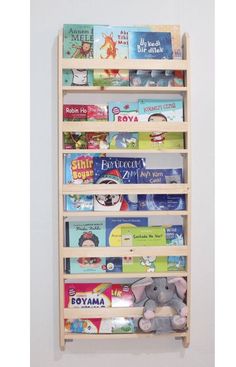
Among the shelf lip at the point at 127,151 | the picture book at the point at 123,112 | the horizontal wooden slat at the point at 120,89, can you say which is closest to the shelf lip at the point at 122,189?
the shelf lip at the point at 127,151

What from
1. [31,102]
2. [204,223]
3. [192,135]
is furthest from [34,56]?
[204,223]

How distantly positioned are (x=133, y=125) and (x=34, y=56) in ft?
1.90

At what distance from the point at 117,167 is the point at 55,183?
31 cm

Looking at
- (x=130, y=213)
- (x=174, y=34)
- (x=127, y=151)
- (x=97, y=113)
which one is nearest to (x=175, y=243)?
(x=130, y=213)

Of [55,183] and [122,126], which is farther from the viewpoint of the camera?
[55,183]

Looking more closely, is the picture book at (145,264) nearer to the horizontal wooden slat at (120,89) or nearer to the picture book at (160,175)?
the picture book at (160,175)

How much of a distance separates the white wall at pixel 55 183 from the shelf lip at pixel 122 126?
0.51 ft

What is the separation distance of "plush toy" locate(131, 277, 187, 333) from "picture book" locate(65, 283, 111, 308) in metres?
0.13

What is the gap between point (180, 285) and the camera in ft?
6.42

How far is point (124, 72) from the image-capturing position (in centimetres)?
197

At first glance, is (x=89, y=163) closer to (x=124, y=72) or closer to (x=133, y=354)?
(x=124, y=72)

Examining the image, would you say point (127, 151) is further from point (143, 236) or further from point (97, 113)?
point (143, 236)

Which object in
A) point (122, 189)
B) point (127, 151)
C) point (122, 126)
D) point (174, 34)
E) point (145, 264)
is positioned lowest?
point (145, 264)

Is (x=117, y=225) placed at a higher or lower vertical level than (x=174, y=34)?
lower
